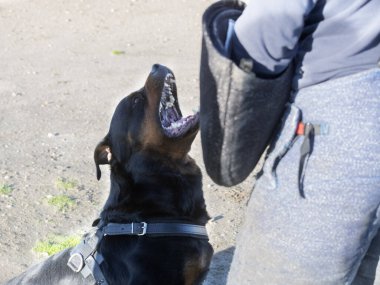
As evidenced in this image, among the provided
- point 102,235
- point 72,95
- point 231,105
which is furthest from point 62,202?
point 231,105

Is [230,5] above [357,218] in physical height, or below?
above

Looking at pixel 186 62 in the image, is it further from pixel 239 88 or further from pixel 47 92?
pixel 239 88

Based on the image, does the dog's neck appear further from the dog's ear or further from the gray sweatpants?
the gray sweatpants

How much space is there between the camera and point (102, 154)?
3867mm

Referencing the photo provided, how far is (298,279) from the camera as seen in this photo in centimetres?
228

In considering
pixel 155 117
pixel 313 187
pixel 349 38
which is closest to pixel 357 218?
pixel 313 187

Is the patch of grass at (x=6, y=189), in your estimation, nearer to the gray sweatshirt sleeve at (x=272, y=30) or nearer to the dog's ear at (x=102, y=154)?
the dog's ear at (x=102, y=154)

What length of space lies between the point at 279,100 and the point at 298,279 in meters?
0.62

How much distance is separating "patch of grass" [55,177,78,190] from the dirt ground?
1.1 inches

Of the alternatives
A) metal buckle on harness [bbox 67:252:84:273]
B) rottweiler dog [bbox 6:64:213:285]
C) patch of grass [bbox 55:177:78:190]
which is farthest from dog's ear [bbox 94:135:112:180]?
patch of grass [bbox 55:177:78:190]

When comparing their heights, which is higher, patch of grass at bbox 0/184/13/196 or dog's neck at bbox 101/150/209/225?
dog's neck at bbox 101/150/209/225

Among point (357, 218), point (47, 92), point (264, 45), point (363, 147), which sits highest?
point (264, 45)

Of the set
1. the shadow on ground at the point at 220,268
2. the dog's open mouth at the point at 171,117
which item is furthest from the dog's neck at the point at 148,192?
the shadow on ground at the point at 220,268

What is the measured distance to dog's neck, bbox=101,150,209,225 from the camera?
3.69 metres
